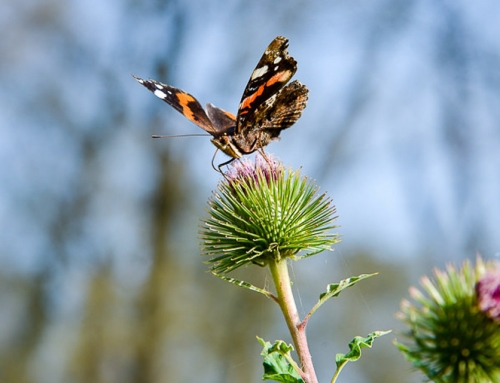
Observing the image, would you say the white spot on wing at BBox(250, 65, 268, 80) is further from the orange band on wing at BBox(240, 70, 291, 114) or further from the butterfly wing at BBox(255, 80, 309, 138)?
the butterfly wing at BBox(255, 80, 309, 138)

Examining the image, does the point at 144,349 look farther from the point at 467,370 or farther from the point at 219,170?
the point at 467,370

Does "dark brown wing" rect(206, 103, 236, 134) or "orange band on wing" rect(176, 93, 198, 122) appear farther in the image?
"dark brown wing" rect(206, 103, 236, 134)

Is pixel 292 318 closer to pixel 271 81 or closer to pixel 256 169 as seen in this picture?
pixel 256 169

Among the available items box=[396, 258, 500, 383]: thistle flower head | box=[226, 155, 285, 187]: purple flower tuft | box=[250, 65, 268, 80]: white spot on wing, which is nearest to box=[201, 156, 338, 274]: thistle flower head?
box=[226, 155, 285, 187]: purple flower tuft

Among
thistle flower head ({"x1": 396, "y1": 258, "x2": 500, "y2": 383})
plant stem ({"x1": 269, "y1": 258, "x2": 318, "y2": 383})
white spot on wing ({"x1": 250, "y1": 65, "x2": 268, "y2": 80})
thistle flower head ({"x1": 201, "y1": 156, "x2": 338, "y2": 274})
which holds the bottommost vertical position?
thistle flower head ({"x1": 396, "y1": 258, "x2": 500, "y2": 383})

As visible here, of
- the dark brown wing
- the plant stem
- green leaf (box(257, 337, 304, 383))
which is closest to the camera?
green leaf (box(257, 337, 304, 383))

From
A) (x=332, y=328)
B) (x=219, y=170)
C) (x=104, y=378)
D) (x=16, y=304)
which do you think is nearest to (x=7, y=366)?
(x=16, y=304)

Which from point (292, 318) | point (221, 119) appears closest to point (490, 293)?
point (292, 318)
